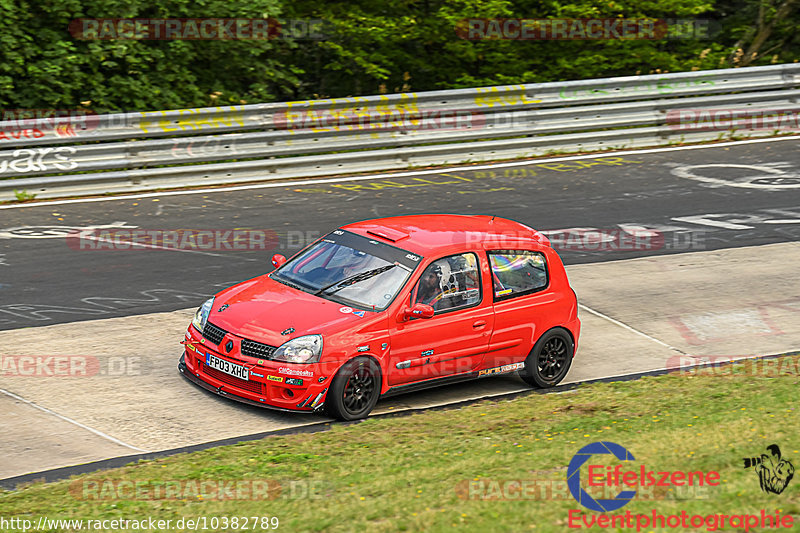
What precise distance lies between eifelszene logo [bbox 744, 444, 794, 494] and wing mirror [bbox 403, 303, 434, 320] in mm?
3243

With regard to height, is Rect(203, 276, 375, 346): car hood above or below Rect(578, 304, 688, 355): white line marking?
above

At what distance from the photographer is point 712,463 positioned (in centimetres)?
675

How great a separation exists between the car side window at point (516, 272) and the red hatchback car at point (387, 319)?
1 cm

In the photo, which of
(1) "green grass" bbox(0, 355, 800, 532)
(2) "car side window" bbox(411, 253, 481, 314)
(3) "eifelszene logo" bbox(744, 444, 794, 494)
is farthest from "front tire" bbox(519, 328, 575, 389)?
(3) "eifelszene logo" bbox(744, 444, 794, 494)

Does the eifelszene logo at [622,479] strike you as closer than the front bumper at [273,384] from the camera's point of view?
Yes

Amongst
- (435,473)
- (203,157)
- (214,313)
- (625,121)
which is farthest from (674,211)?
(435,473)

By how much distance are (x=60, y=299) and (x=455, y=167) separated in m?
8.61

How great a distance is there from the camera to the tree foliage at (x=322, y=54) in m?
16.7

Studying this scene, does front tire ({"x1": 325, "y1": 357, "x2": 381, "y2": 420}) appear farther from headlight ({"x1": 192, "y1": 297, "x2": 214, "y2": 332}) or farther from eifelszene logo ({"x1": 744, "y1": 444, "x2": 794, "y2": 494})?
eifelszene logo ({"x1": 744, "y1": 444, "x2": 794, "y2": 494})

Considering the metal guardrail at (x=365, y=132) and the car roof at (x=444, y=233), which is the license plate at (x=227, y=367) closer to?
the car roof at (x=444, y=233)

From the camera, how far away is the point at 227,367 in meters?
8.81

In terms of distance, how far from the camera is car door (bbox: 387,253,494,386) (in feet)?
29.9

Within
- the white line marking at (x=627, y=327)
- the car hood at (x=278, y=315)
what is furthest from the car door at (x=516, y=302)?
the white line marking at (x=627, y=327)

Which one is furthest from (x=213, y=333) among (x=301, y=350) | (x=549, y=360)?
(x=549, y=360)
